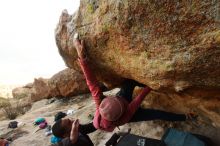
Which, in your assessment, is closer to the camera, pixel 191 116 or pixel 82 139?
pixel 82 139

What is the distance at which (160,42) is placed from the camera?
3676 millimetres

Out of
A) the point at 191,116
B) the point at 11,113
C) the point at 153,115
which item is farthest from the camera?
the point at 11,113

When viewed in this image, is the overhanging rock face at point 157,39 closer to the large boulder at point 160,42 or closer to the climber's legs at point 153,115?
the large boulder at point 160,42

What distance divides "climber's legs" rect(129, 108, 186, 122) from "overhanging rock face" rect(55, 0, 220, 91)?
1187 millimetres

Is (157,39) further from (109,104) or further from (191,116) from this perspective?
(191,116)

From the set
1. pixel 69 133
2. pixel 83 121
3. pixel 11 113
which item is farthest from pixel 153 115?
pixel 11 113

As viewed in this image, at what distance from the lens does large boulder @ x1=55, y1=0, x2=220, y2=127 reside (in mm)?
3252

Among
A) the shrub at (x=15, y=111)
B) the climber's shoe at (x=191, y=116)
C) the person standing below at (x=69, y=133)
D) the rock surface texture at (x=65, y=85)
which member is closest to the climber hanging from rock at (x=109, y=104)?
the person standing below at (x=69, y=133)

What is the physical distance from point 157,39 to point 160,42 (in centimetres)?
5

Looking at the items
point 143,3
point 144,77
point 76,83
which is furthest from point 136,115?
point 76,83

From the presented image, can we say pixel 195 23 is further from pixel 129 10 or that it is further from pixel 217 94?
pixel 217 94

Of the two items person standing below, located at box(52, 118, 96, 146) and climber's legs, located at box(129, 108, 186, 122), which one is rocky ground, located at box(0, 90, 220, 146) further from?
person standing below, located at box(52, 118, 96, 146)

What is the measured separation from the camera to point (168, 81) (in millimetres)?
4012

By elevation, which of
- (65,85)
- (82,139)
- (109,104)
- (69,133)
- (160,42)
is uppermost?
(160,42)
